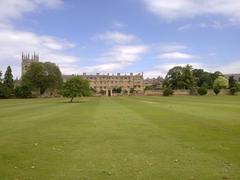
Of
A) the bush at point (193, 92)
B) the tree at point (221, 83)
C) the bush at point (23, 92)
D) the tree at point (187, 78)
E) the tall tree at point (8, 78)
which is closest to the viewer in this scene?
the bush at point (23, 92)

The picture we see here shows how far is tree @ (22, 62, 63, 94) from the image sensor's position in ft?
406

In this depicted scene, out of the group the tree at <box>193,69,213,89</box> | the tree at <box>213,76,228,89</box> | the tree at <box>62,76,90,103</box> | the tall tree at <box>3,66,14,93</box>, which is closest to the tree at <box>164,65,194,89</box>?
the tree at <box>213,76,228,89</box>

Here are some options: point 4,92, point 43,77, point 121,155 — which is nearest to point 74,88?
point 4,92

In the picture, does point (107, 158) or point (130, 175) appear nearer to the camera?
point (130, 175)

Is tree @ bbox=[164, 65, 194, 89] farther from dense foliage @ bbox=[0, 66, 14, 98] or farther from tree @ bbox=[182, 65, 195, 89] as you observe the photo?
dense foliage @ bbox=[0, 66, 14, 98]

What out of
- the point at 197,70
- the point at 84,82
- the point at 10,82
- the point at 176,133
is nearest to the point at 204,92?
the point at 197,70

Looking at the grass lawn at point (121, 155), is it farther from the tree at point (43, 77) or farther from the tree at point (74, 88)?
the tree at point (43, 77)

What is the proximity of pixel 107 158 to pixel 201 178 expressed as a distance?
10.1ft

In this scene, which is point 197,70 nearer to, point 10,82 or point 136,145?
point 10,82

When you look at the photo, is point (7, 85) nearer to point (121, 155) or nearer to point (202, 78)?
point (202, 78)

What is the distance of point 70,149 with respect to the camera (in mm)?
11516

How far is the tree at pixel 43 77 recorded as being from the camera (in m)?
124

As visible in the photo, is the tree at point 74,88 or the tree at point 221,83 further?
the tree at point 221,83

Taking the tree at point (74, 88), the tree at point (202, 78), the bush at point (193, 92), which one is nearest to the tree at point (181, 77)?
the bush at point (193, 92)
